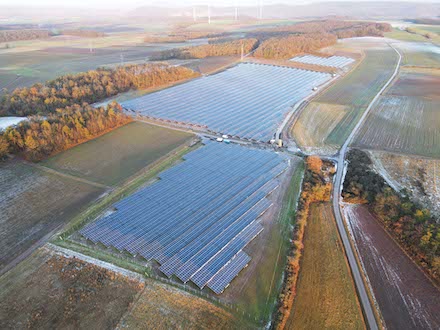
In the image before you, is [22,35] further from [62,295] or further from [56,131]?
[62,295]

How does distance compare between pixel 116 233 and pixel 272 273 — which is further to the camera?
pixel 116 233

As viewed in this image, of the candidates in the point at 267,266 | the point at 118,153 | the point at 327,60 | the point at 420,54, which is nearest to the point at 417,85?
the point at 327,60

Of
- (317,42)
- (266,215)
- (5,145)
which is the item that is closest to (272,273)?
(266,215)

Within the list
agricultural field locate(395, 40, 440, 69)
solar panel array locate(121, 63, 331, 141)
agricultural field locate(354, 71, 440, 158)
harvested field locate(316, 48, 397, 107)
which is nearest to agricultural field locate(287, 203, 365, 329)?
solar panel array locate(121, 63, 331, 141)

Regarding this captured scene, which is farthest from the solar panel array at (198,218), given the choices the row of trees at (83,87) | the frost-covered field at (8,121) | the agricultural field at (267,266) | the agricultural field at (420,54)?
the agricultural field at (420,54)

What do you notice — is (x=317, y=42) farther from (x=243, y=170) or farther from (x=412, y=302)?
(x=412, y=302)
